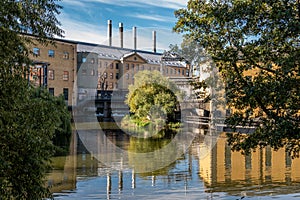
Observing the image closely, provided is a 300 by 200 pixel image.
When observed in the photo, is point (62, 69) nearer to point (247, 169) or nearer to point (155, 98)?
point (155, 98)

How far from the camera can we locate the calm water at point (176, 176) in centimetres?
969

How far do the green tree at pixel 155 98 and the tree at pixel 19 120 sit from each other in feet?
103

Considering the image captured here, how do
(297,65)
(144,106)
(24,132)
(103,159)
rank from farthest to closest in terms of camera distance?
(144,106) → (103,159) → (297,65) → (24,132)

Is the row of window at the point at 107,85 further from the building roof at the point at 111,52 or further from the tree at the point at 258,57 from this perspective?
the tree at the point at 258,57

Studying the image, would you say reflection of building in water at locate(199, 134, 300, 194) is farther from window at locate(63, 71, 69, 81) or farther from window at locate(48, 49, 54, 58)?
window at locate(63, 71, 69, 81)

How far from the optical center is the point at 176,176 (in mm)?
12117

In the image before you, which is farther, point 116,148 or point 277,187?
point 116,148

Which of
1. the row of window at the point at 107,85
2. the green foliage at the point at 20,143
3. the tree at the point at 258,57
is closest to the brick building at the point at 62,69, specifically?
the row of window at the point at 107,85

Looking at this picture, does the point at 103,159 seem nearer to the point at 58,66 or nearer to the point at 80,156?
the point at 80,156

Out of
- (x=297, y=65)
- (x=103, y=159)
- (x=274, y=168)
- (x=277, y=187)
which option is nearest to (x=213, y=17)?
(x=297, y=65)

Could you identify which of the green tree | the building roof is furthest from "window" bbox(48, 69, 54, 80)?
the building roof

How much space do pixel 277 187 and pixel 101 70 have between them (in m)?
56.2

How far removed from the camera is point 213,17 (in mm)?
7051

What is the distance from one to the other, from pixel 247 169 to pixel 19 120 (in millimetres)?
10106
